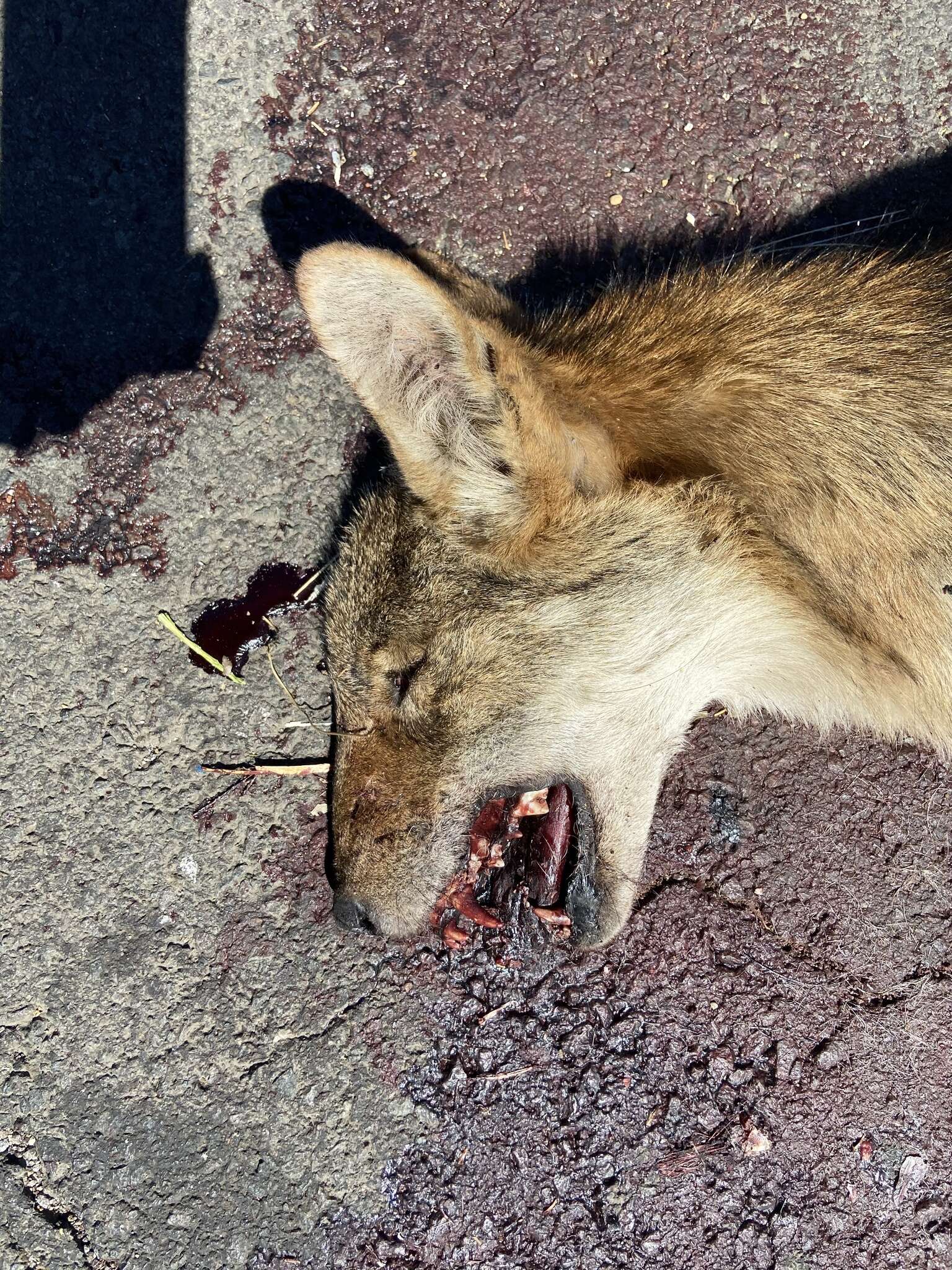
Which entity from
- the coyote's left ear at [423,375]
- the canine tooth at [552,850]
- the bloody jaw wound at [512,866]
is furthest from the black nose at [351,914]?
the coyote's left ear at [423,375]

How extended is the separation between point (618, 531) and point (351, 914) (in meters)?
1.58

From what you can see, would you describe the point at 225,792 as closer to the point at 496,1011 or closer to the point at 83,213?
the point at 496,1011

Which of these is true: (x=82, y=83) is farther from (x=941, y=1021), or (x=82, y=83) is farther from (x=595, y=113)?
(x=941, y=1021)

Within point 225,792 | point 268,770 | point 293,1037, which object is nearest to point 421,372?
point 268,770

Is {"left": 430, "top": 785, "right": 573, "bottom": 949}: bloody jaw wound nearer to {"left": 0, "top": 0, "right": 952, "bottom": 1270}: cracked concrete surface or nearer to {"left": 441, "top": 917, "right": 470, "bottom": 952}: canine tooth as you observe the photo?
{"left": 441, "top": 917, "right": 470, "bottom": 952}: canine tooth

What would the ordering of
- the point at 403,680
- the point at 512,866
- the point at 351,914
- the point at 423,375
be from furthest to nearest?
the point at 512,866 < the point at 351,914 < the point at 403,680 < the point at 423,375

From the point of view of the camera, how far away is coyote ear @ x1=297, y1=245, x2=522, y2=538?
2539 mm

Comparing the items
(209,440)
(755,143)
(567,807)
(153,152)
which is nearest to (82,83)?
(153,152)

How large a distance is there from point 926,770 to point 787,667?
97 cm

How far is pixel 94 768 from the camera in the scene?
378cm

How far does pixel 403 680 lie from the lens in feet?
10.2

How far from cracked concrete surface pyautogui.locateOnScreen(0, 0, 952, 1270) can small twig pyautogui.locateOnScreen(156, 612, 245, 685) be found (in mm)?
50

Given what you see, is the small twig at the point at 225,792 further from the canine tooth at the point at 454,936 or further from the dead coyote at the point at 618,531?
the canine tooth at the point at 454,936

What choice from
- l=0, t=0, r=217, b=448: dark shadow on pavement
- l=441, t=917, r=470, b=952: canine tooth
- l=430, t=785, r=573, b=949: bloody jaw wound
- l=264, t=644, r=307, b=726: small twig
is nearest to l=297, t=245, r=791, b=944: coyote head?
l=430, t=785, r=573, b=949: bloody jaw wound
